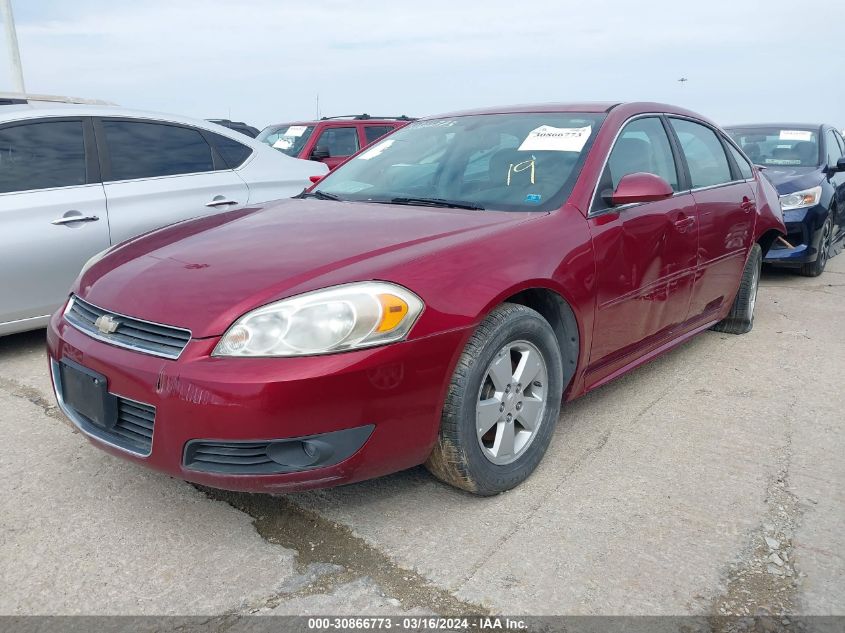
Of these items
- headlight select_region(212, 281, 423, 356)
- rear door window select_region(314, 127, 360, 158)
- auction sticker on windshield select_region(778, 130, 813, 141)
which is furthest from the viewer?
rear door window select_region(314, 127, 360, 158)

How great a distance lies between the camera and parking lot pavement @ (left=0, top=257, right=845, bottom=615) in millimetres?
2119

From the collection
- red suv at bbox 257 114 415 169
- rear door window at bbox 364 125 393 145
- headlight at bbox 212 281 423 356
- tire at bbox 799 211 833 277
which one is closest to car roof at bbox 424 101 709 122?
headlight at bbox 212 281 423 356

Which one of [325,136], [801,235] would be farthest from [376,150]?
[325,136]

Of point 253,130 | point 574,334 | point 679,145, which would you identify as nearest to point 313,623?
point 574,334

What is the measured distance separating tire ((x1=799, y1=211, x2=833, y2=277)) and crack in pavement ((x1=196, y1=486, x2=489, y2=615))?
239 inches

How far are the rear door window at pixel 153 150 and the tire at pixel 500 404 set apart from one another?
123 inches

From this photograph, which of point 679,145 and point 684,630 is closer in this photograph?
point 684,630

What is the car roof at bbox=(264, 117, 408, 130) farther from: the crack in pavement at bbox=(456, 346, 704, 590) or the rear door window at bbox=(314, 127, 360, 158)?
the crack in pavement at bbox=(456, 346, 704, 590)

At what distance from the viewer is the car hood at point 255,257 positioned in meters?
2.29

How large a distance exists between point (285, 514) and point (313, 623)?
61cm

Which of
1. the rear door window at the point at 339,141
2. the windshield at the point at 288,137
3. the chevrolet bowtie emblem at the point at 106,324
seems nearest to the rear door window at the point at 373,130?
the rear door window at the point at 339,141

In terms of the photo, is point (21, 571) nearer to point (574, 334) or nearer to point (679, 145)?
point (574, 334)

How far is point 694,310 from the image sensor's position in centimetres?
396

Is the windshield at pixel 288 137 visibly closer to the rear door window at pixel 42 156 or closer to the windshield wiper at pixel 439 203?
the rear door window at pixel 42 156
